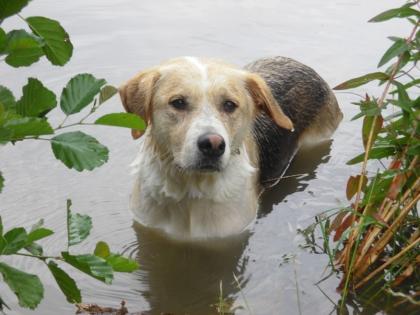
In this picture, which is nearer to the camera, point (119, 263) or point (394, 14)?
point (119, 263)

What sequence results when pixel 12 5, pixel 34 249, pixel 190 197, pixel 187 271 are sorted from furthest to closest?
1. pixel 190 197
2. pixel 187 271
3. pixel 34 249
4. pixel 12 5

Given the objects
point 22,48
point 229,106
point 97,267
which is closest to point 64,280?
point 97,267

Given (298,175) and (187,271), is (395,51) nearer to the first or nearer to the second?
(187,271)

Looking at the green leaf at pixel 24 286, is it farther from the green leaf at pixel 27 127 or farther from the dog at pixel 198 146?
the dog at pixel 198 146

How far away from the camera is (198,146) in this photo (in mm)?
4465

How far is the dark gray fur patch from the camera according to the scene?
6328 millimetres

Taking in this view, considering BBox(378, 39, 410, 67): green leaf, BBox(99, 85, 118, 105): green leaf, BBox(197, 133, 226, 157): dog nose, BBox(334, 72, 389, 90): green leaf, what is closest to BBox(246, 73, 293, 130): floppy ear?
BBox(197, 133, 226, 157): dog nose

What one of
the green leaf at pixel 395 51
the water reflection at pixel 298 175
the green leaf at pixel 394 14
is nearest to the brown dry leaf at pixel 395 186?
the green leaf at pixel 395 51

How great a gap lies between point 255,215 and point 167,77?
1.46 m

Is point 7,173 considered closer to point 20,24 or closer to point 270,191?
point 270,191

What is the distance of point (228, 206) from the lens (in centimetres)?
533

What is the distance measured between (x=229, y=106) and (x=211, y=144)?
0.46 meters

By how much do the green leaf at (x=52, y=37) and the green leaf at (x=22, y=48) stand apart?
0.04 meters

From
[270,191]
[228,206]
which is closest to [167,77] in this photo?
[228,206]
